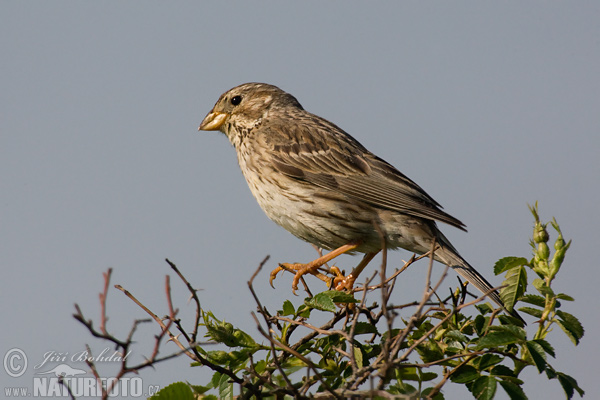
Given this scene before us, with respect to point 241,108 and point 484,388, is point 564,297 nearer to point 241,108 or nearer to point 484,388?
point 484,388

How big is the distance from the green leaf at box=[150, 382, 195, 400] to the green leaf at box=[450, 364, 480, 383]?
4.52 ft

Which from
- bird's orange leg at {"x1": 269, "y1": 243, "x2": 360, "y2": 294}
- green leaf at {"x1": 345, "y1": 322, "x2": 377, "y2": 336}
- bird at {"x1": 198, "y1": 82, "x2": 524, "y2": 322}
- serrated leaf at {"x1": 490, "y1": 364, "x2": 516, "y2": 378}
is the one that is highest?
bird at {"x1": 198, "y1": 82, "x2": 524, "y2": 322}

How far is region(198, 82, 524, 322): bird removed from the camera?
253 inches

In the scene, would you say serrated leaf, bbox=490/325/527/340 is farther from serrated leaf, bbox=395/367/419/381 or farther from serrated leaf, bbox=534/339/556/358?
serrated leaf, bbox=395/367/419/381

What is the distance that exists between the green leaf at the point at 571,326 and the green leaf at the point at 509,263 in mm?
317

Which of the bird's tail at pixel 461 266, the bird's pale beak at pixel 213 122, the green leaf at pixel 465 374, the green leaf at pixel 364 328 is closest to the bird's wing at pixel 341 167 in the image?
the bird's tail at pixel 461 266

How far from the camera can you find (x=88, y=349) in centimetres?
301

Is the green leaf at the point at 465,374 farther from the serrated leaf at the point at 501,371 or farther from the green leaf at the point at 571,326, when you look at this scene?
the green leaf at the point at 571,326

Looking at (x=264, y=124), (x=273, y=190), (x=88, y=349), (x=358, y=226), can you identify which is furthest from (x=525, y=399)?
(x=264, y=124)

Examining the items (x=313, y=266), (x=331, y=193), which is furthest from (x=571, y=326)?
(x=331, y=193)

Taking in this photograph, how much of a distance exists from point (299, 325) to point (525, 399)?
4.23 feet

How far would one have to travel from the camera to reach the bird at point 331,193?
21.1 ft

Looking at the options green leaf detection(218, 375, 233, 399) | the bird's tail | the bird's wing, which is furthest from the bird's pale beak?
green leaf detection(218, 375, 233, 399)

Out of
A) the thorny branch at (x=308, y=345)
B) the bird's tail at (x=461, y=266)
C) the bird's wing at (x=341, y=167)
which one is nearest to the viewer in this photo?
the thorny branch at (x=308, y=345)
